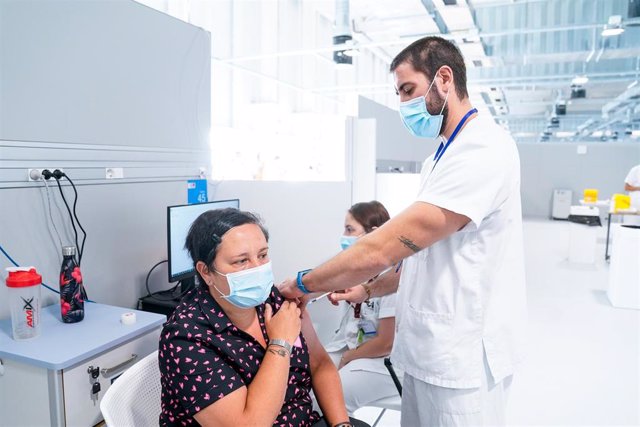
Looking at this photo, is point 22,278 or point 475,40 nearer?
point 22,278

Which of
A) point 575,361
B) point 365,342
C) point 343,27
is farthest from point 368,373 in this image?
point 343,27

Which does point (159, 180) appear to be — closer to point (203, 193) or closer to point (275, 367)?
point (203, 193)

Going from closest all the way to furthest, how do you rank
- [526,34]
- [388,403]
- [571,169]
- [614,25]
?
[388,403]
[614,25]
[526,34]
[571,169]

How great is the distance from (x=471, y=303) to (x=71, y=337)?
1.26 metres

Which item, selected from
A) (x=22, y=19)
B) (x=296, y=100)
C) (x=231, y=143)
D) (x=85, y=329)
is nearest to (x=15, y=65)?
(x=22, y=19)

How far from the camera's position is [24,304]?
57.4 inches

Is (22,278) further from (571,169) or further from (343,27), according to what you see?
(571,169)

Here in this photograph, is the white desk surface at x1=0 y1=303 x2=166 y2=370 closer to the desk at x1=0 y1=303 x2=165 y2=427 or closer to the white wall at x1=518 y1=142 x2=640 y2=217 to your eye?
the desk at x1=0 y1=303 x2=165 y2=427

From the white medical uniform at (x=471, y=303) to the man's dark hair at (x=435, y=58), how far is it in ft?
0.48

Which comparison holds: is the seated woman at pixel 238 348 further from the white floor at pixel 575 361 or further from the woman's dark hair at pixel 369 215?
the white floor at pixel 575 361

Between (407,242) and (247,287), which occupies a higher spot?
(407,242)

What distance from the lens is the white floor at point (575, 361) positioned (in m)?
2.39

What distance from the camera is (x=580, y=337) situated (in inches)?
135

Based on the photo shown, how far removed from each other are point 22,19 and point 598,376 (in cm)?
351
